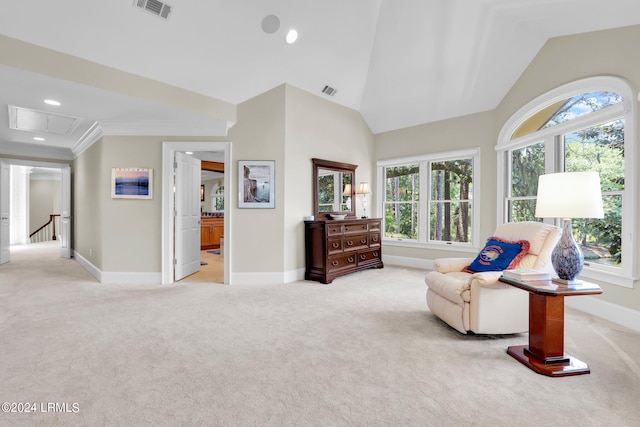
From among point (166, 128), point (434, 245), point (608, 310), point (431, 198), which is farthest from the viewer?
point (431, 198)

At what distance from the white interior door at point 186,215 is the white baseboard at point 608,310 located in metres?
5.36

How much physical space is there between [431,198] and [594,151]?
2.72 m

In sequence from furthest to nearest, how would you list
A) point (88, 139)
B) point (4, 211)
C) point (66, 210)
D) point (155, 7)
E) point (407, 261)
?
point (66, 210) → point (4, 211) → point (407, 261) → point (88, 139) → point (155, 7)

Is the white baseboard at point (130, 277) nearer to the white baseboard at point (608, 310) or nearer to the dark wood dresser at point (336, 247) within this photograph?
the dark wood dresser at point (336, 247)

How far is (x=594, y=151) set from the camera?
11.7 ft

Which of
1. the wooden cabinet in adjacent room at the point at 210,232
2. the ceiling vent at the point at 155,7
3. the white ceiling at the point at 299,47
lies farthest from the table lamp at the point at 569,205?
the wooden cabinet in adjacent room at the point at 210,232

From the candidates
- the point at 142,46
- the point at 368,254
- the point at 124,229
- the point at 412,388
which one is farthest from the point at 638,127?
the point at 124,229

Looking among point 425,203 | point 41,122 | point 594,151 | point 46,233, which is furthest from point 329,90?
point 46,233

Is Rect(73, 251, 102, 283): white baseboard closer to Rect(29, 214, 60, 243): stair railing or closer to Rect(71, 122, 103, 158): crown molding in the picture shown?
Rect(71, 122, 103, 158): crown molding

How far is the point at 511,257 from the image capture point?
9.43 ft

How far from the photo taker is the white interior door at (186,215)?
4.92m

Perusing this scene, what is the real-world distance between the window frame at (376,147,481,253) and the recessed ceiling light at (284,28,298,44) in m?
3.17

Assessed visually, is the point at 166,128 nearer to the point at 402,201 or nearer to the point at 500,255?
the point at 402,201

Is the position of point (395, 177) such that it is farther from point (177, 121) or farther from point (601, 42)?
point (177, 121)
